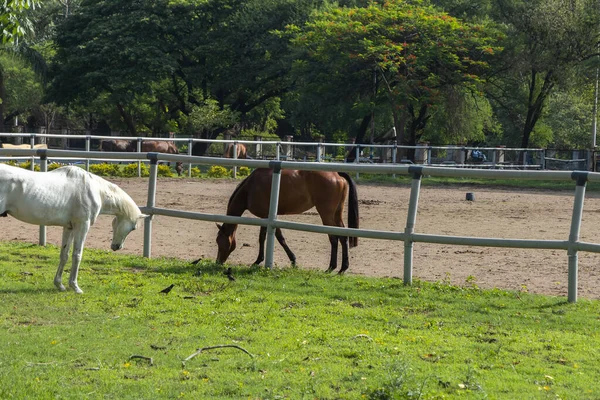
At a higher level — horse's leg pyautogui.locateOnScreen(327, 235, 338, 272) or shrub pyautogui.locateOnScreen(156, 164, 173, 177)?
shrub pyautogui.locateOnScreen(156, 164, 173, 177)

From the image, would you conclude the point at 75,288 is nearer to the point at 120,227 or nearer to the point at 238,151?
the point at 120,227

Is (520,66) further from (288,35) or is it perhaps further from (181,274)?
(181,274)

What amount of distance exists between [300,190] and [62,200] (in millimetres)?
3313

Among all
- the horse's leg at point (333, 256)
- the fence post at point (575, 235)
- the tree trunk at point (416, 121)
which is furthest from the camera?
the tree trunk at point (416, 121)

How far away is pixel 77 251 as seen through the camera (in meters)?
7.72

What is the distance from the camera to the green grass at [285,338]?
4805mm

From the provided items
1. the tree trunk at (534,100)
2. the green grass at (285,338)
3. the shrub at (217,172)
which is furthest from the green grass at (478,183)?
the green grass at (285,338)

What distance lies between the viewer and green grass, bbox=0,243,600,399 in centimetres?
480

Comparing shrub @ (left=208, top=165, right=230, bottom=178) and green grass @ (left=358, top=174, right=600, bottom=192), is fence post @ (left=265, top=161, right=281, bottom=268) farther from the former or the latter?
green grass @ (left=358, top=174, right=600, bottom=192)

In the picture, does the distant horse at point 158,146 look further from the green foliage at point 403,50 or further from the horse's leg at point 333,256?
the horse's leg at point 333,256

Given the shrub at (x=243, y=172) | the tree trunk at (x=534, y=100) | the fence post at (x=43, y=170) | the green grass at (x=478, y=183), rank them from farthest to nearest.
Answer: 1. the tree trunk at (x=534, y=100)
2. the green grass at (x=478, y=183)
3. the shrub at (x=243, y=172)
4. the fence post at (x=43, y=170)

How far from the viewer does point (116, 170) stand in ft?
80.4

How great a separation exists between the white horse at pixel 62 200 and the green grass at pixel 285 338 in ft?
1.63

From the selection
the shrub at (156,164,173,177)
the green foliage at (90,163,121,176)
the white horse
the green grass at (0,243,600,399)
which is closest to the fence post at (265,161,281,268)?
the green grass at (0,243,600,399)
